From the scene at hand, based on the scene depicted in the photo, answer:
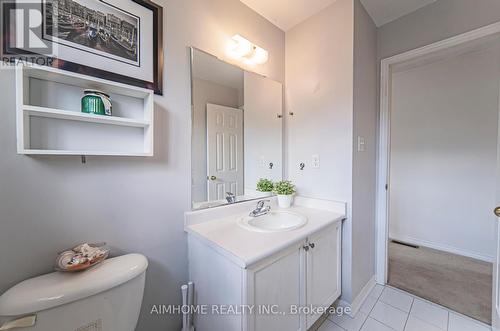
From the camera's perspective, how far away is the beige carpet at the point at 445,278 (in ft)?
5.40

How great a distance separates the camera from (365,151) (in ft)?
5.65

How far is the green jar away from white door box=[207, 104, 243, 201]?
61 centimetres

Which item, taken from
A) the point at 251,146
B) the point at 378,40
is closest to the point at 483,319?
the point at 251,146

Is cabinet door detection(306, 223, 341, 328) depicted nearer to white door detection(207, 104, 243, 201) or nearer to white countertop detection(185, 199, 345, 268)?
white countertop detection(185, 199, 345, 268)

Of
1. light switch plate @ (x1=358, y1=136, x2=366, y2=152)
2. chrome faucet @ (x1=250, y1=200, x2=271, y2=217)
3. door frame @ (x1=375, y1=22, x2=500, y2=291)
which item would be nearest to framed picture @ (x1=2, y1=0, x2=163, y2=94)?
chrome faucet @ (x1=250, y1=200, x2=271, y2=217)

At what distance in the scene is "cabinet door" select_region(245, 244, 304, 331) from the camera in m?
0.92

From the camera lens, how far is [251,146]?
1.72m

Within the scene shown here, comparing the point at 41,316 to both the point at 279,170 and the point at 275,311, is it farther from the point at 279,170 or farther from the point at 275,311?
the point at 279,170

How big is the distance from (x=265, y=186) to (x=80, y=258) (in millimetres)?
1274

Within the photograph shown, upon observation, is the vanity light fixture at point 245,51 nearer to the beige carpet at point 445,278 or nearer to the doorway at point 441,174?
the doorway at point 441,174

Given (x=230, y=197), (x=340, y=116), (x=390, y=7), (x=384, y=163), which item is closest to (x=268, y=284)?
(x=230, y=197)

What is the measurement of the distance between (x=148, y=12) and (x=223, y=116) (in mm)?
717

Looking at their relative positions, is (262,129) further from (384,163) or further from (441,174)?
(441,174)

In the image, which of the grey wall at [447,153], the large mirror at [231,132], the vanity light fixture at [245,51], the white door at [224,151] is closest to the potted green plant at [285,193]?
the large mirror at [231,132]
